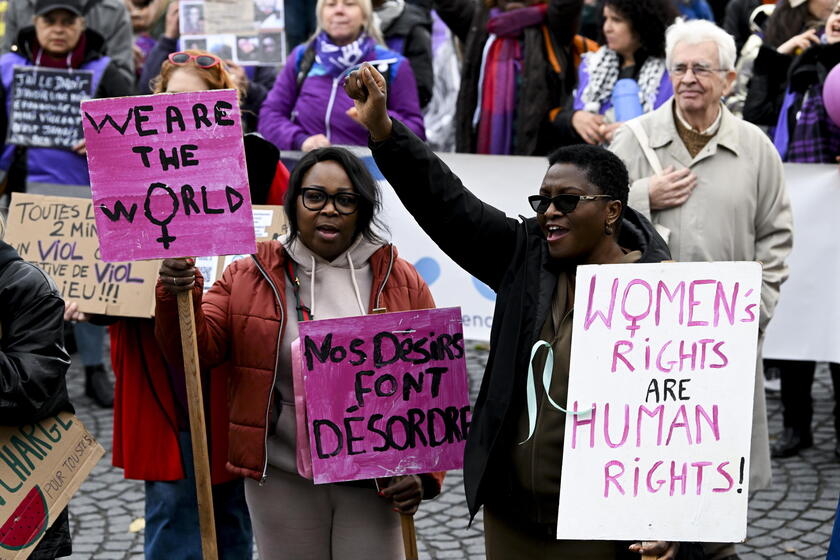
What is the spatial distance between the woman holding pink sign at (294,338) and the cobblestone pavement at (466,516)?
1698 mm

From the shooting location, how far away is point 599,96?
7.04 m

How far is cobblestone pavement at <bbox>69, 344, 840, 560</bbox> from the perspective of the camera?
579 centimetres

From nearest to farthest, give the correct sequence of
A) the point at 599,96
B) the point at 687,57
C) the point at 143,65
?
the point at 687,57 → the point at 599,96 → the point at 143,65

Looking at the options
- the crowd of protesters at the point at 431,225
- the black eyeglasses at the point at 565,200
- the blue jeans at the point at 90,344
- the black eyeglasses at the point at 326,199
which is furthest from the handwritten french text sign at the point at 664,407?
the blue jeans at the point at 90,344

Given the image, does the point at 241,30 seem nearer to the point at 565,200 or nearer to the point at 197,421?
the point at 197,421

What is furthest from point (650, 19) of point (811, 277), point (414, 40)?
point (414, 40)

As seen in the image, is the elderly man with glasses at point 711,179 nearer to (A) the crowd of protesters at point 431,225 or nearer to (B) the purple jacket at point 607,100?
(A) the crowd of protesters at point 431,225

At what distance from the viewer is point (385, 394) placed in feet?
13.1

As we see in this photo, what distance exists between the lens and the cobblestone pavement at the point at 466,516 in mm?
5785

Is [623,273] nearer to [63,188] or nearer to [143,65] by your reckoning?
[63,188]

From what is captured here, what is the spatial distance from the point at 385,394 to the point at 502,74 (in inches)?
167

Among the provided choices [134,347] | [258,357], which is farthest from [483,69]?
[258,357]

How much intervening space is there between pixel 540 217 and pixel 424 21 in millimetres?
5286

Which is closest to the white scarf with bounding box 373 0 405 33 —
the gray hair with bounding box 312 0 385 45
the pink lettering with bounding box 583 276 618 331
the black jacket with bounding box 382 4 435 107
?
the black jacket with bounding box 382 4 435 107
